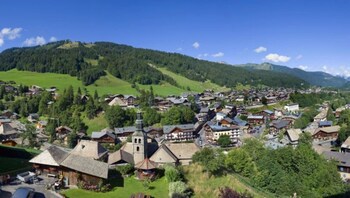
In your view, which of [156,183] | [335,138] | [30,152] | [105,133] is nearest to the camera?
[156,183]

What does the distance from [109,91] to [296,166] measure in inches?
4668

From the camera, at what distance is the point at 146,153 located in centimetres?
4819

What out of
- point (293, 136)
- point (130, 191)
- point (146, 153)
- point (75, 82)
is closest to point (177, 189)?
point (130, 191)

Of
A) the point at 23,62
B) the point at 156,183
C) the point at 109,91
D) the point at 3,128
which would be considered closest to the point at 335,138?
the point at 156,183

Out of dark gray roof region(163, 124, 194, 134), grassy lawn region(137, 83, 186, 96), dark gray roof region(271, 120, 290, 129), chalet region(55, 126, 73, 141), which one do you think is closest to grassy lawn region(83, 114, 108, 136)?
chalet region(55, 126, 73, 141)

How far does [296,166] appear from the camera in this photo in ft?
184

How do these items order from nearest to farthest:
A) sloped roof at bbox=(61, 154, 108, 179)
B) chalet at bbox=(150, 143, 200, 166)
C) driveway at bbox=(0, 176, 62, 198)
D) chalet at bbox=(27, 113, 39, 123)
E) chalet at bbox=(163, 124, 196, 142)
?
Result: driveway at bbox=(0, 176, 62, 198) < sloped roof at bbox=(61, 154, 108, 179) < chalet at bbox=(150, 143, 200, 166) < chalet at bbox=(163, 124, 196, 142) < chalet at bbox=(27, 113, 39, 123)

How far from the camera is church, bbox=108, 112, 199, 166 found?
46.7 meters

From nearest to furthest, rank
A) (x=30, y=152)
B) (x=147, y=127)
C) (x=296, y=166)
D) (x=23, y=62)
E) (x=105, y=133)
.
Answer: (x=30, y=152) → (x=296, y=166) → (x=105, y=133) → (x=147, y=127) → (x=23, y=62)

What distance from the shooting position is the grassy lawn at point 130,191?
1425 inches

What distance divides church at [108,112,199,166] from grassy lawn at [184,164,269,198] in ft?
13.7

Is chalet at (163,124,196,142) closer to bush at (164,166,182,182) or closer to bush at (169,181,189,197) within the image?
bush at (164,166,182,182)

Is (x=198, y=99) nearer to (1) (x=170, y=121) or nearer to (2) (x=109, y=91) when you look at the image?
(2) (x=109, y=91)

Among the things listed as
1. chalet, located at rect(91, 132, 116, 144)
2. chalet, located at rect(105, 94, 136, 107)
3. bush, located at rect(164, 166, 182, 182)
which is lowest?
chalet, located at rect(91, 132, 116, 144)
